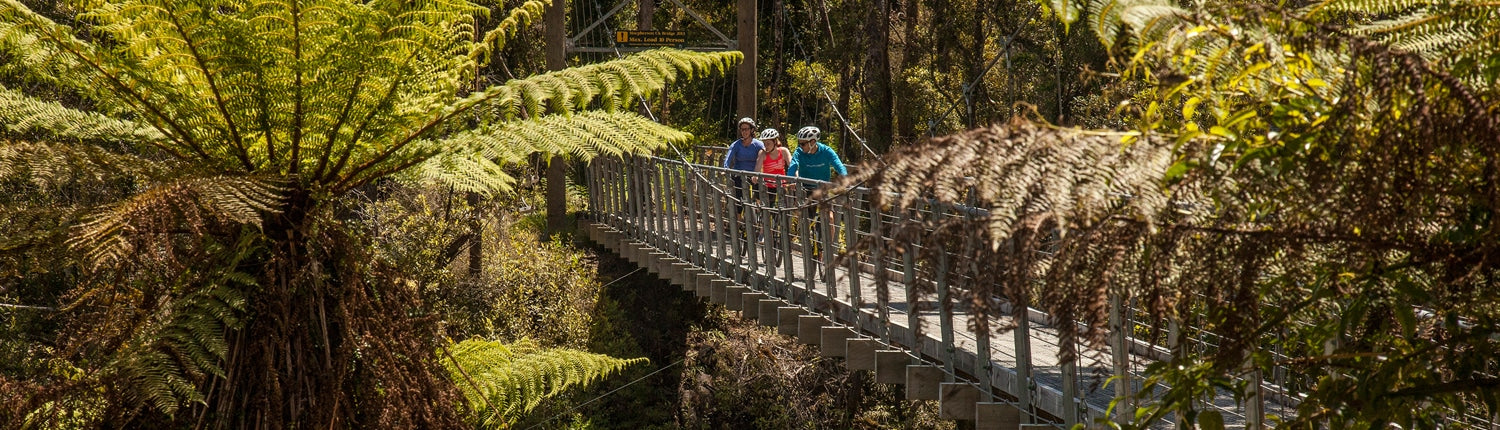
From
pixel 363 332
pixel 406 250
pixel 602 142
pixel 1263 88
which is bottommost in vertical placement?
pixel 406 250

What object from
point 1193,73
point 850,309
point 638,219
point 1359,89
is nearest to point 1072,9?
point 1193,73

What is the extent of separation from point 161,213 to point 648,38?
9780 millimetres

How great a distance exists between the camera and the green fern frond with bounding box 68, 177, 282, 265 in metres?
2.32

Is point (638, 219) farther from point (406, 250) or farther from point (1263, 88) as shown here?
point (1263, 88)

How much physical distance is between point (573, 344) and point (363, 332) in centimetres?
1270

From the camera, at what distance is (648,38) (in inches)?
475

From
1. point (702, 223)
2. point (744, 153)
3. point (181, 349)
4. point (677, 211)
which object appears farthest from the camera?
point (677, 211)

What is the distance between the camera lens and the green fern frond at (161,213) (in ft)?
7.61

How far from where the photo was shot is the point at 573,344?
15695 mm

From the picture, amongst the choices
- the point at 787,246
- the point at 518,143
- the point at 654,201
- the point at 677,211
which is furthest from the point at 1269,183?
the point at 654,201

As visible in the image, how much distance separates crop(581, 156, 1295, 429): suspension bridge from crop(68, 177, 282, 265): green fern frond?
3.74ft

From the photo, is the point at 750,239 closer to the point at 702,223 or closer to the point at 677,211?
the point at 702,223

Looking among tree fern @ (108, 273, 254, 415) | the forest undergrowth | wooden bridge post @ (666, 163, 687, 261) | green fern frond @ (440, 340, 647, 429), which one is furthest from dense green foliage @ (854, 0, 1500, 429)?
the forest undergrowth

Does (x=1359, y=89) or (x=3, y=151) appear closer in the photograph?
(x=1359, y=89)
